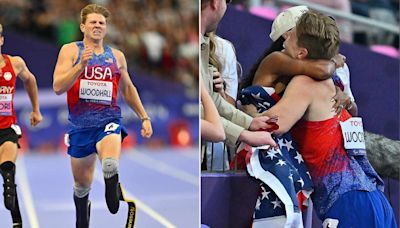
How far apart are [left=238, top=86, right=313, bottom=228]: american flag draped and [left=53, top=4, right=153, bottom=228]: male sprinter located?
2.17ft

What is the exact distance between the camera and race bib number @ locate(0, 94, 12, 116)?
10.2 ft

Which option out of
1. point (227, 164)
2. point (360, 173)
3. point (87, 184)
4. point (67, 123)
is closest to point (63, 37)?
point (67, 123)

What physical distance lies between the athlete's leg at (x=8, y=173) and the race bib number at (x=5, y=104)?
0.33 ft

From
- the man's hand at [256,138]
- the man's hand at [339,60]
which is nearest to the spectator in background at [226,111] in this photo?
the man's hand at [256,138]

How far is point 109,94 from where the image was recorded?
315cm

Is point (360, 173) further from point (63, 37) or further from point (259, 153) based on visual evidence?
→ point (63, 37)

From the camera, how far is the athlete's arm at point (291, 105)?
12.1 feet

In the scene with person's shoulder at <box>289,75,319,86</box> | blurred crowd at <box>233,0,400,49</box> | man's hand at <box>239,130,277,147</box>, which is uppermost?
blurred crowd at <box>233,0,400,49</box>

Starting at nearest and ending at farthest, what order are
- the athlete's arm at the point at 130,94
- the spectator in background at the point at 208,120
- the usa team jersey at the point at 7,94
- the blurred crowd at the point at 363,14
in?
the usa team jersey at the point at 7,94, the athlete's arm at the point at 130,94, the spectator in background at the point at 208,120, the blurred crowd at the point at 363,14

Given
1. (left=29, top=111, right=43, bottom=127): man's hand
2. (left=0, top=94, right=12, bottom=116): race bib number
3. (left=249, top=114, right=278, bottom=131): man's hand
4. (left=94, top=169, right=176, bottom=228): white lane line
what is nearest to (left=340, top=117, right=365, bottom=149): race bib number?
(left=249, top=114, right=278, bottom=131): man's hand

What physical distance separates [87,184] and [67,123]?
0.22 meters

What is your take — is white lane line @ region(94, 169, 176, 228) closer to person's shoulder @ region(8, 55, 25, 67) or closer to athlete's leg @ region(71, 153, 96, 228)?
athlete's leg @ region(71, 153, 96, 228)

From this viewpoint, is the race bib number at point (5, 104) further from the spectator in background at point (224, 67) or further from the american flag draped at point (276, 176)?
the american flag draped at point (276, 176)

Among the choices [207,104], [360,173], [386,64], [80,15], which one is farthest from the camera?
[386,64]
